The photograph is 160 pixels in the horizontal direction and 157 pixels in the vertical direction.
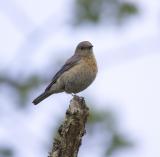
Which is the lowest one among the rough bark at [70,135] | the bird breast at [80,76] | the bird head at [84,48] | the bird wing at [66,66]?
the rough bark at [70,135]

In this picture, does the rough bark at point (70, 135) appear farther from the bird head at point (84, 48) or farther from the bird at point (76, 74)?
the bird head at point (84, 48)

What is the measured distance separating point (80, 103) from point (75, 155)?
1.27m

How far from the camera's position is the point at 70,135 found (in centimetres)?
888

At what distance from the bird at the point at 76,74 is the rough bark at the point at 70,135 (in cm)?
343

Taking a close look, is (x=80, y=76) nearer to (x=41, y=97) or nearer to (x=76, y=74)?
(x=76, y=74)

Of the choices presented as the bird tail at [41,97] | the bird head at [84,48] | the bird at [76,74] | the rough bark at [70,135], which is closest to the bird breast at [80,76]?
the bird at [76,74]

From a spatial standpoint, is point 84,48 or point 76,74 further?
point 84,48

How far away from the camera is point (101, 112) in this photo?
1244cm

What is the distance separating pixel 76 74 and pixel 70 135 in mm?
4066

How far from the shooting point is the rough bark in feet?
28.4

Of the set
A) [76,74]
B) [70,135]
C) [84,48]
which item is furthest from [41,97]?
[70,135]

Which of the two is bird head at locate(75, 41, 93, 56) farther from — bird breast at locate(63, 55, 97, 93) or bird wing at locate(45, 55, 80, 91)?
bird breast at locate(63, 55, 97, 93)

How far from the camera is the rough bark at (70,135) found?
8664 mm

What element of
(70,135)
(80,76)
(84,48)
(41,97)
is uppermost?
(84,48)
